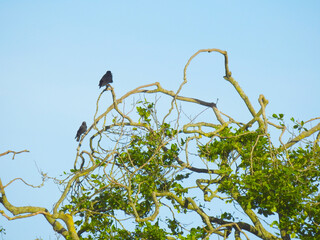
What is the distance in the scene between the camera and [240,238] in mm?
10938

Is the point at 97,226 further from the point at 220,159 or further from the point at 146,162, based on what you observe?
the point at 220,159

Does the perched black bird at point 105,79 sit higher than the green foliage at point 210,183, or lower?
higher

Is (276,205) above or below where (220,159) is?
below

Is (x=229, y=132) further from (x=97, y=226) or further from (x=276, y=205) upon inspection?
(x=97, y=226)

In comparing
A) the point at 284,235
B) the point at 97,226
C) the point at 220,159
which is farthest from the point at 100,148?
the point at 284,235

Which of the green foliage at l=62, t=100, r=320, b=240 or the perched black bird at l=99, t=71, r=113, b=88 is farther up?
the perched black bird at l=99, t=71, r=113, b=88

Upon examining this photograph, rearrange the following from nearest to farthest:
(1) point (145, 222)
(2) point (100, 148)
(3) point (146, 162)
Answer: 1. (1) point (145, 222)
2. (3) point (146, 162)
3. (2) point (100, 148)

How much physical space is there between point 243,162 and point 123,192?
2.76 metres

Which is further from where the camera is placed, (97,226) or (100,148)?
(100,148)

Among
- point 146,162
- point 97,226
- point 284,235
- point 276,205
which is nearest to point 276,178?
point 276,205

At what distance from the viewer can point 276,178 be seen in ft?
33.5

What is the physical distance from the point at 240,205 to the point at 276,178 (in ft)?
3.79

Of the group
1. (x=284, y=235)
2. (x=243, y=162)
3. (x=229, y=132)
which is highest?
(x=229, y=132)

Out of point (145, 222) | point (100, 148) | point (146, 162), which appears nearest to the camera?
point (145, 222)
